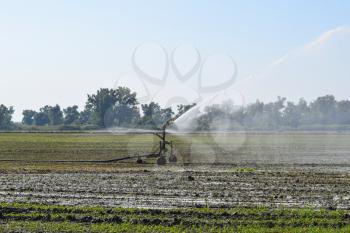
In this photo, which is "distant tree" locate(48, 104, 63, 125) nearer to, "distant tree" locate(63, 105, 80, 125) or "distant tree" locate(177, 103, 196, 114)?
"distant tree" locate(63, 105, 80, 125)

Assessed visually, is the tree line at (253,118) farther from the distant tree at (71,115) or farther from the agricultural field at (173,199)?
the agricultural field at (173,199)

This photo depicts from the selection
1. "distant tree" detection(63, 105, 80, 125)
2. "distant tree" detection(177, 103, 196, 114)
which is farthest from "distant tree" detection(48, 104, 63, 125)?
"distant tree" detection(177, 103, 196, 114)

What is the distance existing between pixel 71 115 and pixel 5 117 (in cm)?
2117

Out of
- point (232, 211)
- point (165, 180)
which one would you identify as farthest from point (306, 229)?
point (165, 180)

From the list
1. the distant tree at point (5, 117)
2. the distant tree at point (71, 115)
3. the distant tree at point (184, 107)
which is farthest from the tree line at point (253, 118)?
the distant tree at point (184, 107)

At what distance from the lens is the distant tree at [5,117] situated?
170 meters

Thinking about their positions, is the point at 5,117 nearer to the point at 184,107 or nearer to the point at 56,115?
the point at 56,115

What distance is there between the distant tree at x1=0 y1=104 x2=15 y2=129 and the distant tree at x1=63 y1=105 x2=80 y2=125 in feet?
55.5

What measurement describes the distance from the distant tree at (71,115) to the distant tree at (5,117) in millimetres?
16911

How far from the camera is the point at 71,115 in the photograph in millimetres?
192625

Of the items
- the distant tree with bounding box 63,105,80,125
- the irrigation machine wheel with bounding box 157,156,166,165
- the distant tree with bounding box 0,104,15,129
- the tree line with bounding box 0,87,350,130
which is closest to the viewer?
the irrigation machine wheel with bounding box 157,156,166,165

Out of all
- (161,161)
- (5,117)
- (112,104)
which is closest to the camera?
(161,161)

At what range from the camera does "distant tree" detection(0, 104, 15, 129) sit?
557 feet

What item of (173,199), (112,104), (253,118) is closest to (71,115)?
(112,104)
